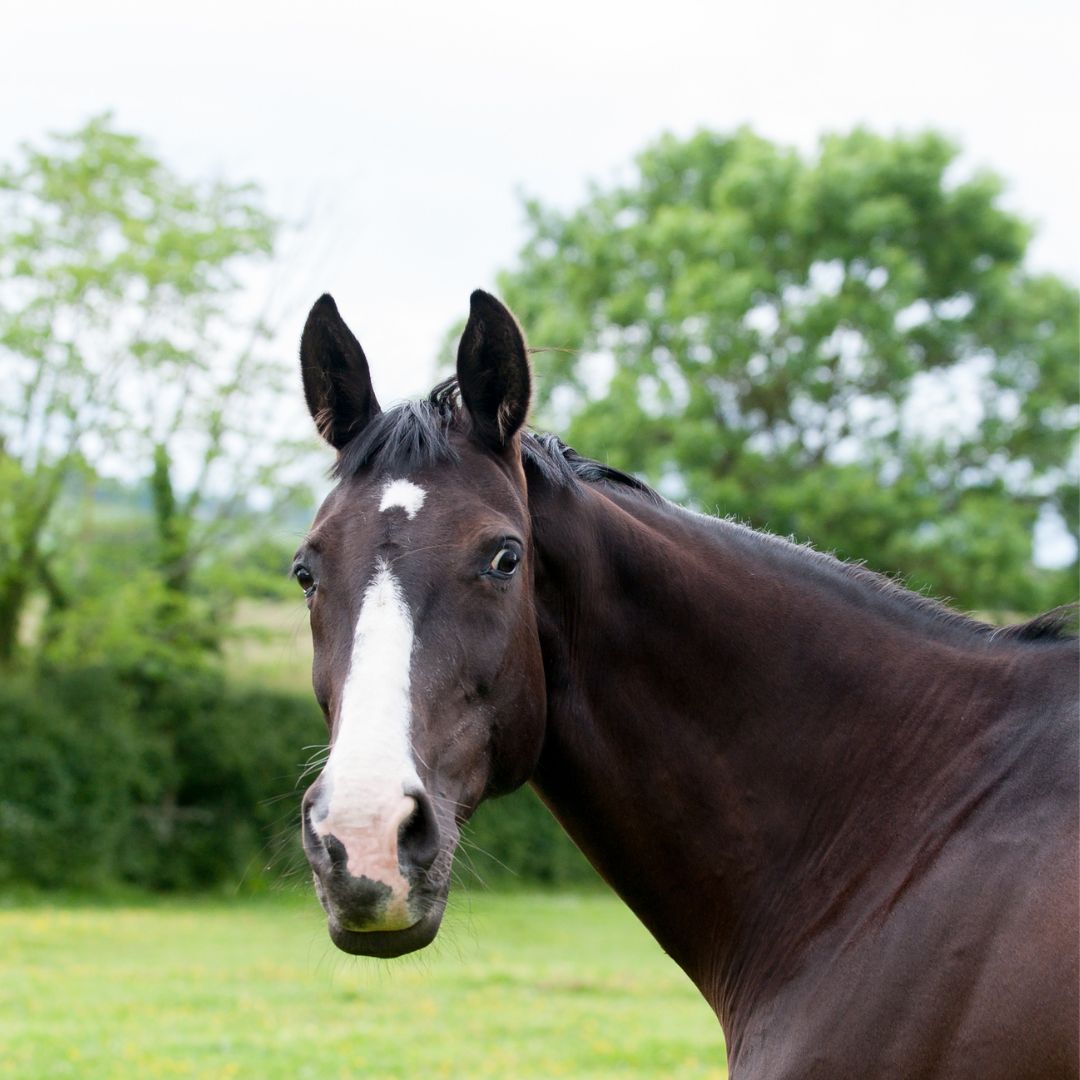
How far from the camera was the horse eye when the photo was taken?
113 inches

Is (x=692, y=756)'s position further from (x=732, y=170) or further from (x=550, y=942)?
(x=732, y=170)

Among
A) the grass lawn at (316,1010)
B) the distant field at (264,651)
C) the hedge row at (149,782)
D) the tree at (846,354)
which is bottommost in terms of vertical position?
the hedge row at (149,782)

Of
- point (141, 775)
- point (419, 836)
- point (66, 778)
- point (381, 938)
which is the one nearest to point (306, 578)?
point (419, 836)

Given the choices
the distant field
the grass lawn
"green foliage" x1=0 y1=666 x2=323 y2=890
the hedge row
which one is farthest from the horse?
the distant field

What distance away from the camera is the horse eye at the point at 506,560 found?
2865 mm

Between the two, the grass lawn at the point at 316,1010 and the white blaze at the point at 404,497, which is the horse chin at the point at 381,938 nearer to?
the white blaze at the point at 404,497

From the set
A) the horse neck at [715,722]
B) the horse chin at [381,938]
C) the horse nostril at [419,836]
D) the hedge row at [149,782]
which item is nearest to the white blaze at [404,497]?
the horse neck at [715,722]

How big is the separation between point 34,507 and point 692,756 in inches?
816

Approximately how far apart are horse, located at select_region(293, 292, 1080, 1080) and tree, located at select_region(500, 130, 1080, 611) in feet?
64.0

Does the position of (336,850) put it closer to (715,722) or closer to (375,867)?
(375,867)

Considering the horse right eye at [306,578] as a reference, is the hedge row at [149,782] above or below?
below

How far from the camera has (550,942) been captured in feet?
60.2

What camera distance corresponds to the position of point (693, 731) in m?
3.08

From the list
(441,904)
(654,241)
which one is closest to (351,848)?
(441,904)
